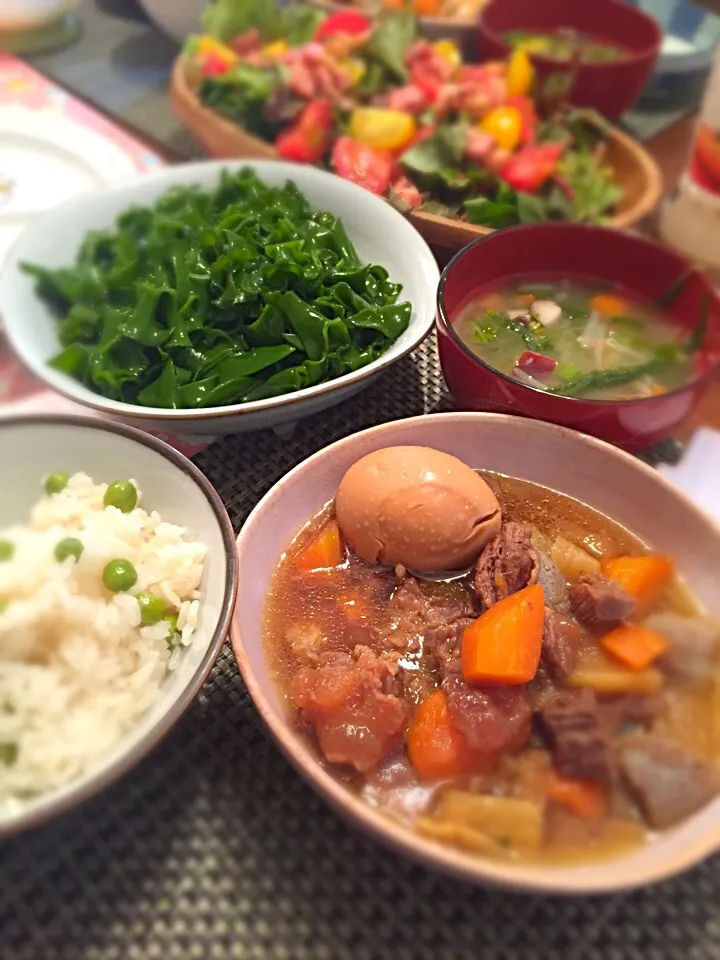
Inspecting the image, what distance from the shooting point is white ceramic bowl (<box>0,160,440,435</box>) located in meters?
1.26

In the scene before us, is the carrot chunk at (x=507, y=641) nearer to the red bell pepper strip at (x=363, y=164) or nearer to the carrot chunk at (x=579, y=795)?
the carrot chunk at (x=579, y=795)

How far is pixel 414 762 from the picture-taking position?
0.94 m

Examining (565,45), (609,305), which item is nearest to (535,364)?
(609,305)

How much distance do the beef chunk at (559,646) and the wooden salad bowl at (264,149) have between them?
1263mm

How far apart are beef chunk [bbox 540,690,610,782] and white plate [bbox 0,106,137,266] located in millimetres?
1692

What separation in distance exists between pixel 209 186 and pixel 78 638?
53.1 inches

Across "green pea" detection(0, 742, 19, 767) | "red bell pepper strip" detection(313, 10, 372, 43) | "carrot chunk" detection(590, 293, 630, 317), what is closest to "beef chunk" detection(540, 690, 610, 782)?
"green pea" detection(0, 742, 19, 767)

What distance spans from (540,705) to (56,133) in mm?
2097

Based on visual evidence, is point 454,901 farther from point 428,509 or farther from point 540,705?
point 428,509

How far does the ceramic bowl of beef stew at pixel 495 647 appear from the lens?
2.79 ft

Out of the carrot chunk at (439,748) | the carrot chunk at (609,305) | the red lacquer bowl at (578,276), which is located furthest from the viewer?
the carrot chunk at (609,305)

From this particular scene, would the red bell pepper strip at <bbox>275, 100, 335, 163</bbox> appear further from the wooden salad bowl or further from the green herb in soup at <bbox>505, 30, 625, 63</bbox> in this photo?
the green herb in soup at <bbox>505, 30, 625, 63</bbox>

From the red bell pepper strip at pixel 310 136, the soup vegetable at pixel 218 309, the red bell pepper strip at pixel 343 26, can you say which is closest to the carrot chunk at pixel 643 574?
the soup vegetable at pixel 218 309

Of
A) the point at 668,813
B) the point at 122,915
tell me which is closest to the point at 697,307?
the point at 668,813
